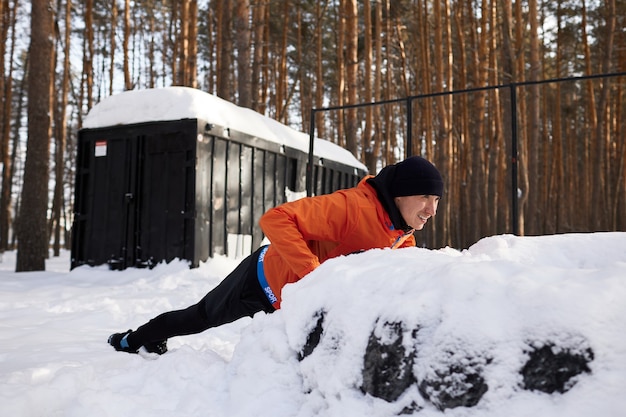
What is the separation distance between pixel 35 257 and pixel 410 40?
631 inches

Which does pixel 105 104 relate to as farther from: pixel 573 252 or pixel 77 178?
pixel 573 252

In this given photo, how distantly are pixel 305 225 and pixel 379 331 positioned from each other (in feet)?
2.50

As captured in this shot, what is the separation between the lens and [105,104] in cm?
678

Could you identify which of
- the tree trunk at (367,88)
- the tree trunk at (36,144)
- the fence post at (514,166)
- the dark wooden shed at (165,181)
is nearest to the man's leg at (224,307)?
the fence post at (514,166)

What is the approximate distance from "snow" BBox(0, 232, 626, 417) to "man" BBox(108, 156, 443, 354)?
257mm

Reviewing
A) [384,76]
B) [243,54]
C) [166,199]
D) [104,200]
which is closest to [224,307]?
[166,199]

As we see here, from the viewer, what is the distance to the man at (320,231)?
2.08 m

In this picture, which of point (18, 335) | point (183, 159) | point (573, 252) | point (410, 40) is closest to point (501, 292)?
point (573, 252)

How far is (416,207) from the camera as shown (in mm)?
2260

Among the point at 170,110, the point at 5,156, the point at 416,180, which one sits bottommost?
the point at 416,180

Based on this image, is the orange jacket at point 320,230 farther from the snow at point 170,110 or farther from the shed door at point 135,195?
the snow at point 170,110

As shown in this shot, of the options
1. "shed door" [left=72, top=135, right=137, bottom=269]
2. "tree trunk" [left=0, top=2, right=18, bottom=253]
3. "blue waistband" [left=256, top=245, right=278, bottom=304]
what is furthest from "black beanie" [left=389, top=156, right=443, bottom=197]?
"tree trunk" [left=0, top=2, right=18, bottom=253]

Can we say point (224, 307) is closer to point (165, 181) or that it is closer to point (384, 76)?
point (165, 181)

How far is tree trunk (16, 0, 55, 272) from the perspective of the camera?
7395mm
